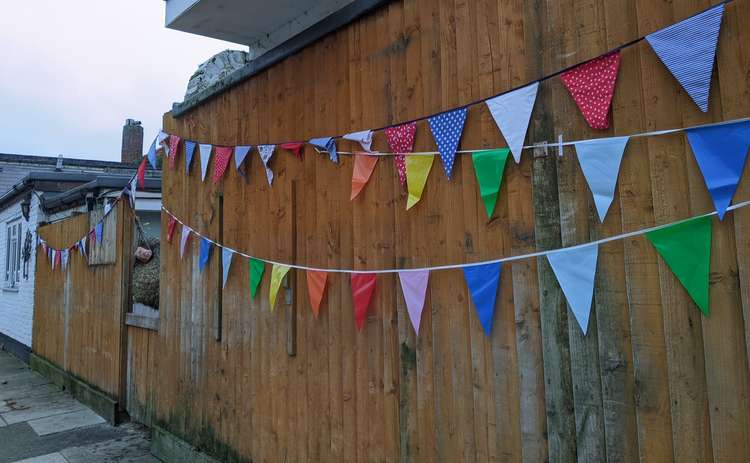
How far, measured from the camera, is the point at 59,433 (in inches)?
227

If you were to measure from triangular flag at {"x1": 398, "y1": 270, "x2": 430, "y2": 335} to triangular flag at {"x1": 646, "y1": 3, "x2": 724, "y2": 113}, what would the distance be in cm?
132

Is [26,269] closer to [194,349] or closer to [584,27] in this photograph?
[194,349]

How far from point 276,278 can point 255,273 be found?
1.10ft

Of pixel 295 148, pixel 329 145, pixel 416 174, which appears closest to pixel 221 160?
pixel 295 148

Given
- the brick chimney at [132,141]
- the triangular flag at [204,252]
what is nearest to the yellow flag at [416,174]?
the triangular flag at [204,252]

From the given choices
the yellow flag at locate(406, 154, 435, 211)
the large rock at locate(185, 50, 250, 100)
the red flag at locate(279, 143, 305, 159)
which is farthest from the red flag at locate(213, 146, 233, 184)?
the large rock at locate(185, 50, 250, 100)

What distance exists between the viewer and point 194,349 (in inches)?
176

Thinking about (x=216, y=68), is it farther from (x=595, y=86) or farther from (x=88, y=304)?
(x=595, y=86)

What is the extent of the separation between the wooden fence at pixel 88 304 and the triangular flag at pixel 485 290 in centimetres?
536

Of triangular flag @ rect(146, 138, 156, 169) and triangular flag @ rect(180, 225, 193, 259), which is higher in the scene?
triangular flag @ rect(146, 138, 156, 169)

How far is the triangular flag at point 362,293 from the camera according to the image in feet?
9.14

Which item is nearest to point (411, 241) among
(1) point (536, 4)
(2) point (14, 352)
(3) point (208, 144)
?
(1) point (536, 4)

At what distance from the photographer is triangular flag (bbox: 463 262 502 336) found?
86.7 inches

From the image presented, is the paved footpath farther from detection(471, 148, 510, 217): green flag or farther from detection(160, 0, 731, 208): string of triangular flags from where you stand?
detection(471, 148, 510, 217): green flag
